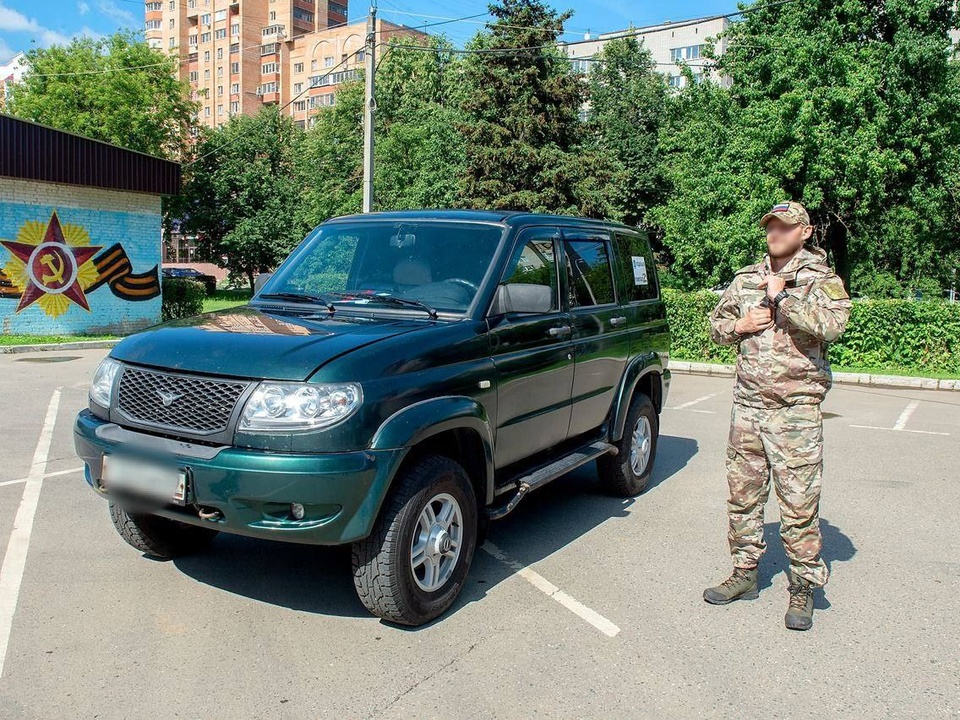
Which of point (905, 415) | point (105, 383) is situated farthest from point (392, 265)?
point (905, 415)

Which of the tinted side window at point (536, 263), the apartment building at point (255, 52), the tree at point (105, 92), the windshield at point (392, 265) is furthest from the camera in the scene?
the apartment building at point (255, 52)

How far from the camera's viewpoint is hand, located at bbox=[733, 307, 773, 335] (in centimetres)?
390

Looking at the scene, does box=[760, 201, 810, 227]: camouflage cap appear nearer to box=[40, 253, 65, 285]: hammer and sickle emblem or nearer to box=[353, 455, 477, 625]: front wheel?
box=[353, 455, 477, 625]: front wheel

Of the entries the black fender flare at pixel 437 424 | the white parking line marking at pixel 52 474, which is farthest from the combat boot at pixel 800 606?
the white parking line marking at pixel 52 474

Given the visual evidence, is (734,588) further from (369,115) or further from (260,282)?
(369,115)

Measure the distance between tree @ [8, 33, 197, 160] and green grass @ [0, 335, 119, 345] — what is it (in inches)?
1012

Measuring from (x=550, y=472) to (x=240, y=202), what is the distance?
137 feet

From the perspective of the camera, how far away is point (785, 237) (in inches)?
155

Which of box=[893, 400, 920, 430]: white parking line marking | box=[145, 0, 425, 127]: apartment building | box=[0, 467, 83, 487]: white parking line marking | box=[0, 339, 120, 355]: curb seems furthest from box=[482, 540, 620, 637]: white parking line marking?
box=[145, 0, 425, 127]: apartment building

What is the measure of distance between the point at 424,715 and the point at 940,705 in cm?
209

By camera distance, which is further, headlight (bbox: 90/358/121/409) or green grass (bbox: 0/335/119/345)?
green grass (bbox: 0/335/119/345)

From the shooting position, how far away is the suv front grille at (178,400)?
3.56 m

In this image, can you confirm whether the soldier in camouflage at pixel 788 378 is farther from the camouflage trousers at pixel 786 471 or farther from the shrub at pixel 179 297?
the shrub at pixel 179 297

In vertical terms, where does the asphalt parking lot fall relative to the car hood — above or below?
below
